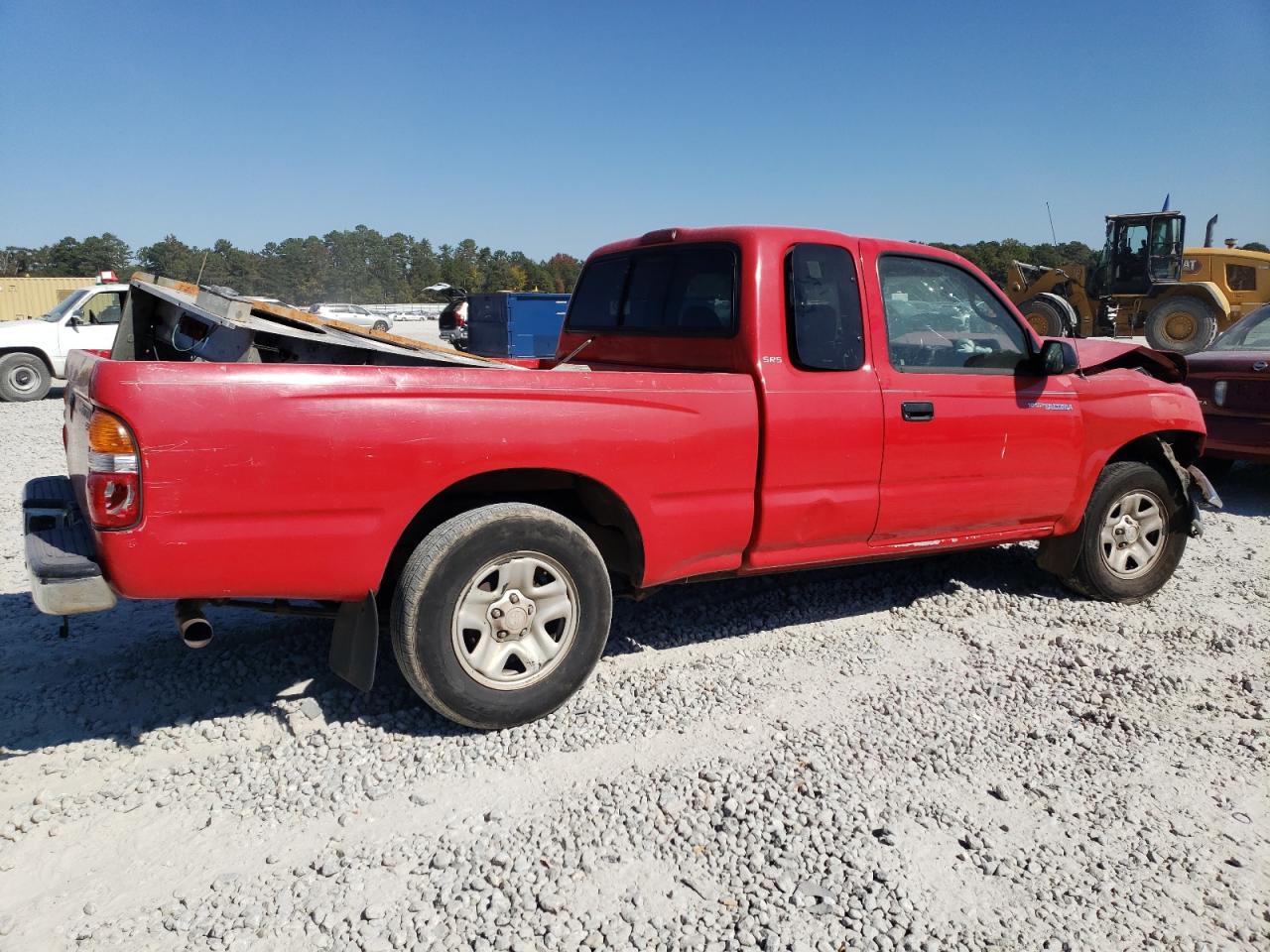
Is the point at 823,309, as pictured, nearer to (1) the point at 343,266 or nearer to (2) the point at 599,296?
(2) the point at 599,296

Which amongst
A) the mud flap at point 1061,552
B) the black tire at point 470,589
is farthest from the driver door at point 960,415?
the black tire at point 470,589

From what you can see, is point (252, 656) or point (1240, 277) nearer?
point (252, 656)

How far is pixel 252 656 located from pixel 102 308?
42.7 ft

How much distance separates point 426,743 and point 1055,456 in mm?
3462

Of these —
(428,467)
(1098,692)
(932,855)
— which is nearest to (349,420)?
(428,467)

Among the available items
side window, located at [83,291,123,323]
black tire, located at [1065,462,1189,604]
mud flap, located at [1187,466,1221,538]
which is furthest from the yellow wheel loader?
side window, located at [83,291,123,323]

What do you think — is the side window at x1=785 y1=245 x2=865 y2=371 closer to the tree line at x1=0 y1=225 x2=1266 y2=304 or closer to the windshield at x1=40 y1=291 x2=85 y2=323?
the windshield at x1=40 y1=291 x2=85 y2=323

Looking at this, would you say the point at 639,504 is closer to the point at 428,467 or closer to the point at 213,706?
the point at 428,467

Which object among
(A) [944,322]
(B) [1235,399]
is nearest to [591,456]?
(A) [944,322]

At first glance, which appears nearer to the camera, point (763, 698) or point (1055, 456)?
point (763, 698)

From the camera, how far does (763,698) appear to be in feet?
12.9

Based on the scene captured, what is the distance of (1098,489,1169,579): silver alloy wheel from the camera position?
5.25 meters

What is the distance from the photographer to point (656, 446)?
3.68 metres

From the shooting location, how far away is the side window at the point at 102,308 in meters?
14.6
